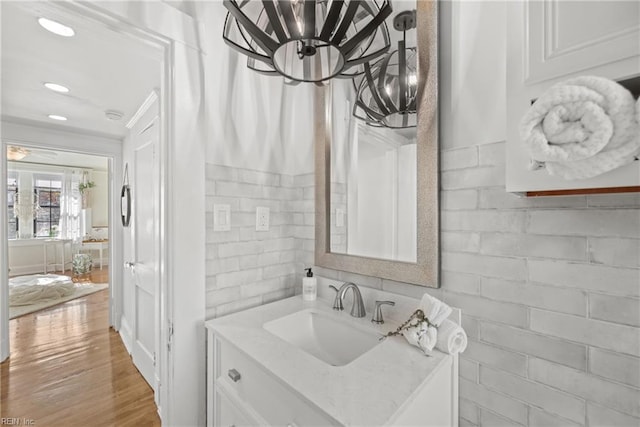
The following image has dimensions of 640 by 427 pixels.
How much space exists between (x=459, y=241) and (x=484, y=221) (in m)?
0.12

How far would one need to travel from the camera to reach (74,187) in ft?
21.0

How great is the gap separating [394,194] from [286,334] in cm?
82

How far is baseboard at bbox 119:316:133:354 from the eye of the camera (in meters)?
2.55

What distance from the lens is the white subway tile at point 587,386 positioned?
76 centimetres

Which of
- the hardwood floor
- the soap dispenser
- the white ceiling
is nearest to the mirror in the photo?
the soap dispenser

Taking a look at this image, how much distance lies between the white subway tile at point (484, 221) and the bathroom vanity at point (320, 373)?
12.9 inches

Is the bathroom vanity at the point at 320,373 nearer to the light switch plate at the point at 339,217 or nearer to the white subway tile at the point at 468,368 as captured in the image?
the white subway tile at the point at 468,368

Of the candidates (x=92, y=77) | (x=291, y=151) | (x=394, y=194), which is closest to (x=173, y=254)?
(x=291, y=151)


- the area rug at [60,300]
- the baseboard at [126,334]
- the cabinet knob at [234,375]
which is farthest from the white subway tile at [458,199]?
the area rug at [60,300]

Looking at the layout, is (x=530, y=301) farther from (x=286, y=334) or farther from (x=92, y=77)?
(x=92, y=77)

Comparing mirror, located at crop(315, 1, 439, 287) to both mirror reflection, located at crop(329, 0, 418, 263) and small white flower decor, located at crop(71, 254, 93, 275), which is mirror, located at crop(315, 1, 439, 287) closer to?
mirror reflection, located at crop(329, 0, 418, 263)

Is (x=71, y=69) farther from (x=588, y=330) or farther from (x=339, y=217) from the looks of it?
(x=588, y=330)

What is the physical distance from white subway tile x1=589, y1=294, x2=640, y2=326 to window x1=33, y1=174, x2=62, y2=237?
28.1ft
